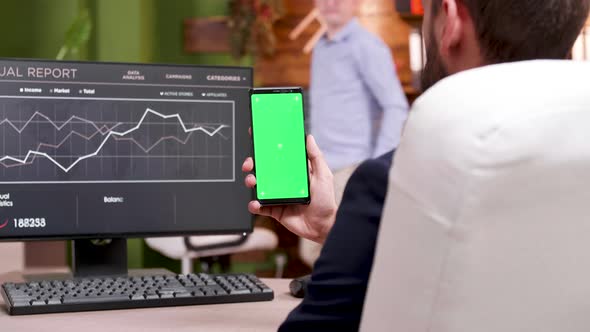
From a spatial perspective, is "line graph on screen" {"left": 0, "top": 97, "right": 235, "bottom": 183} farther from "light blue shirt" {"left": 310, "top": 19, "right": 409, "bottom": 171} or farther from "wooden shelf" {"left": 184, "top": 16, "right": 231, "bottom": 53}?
"wooden shelf" {"left": 184, "top": 16, "right": 231, "bottom": 53}

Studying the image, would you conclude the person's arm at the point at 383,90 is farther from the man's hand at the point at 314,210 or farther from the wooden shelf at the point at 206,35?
the man's hand at the point at 314,210

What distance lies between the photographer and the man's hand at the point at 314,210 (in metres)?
1.79

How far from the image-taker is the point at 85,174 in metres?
1.97

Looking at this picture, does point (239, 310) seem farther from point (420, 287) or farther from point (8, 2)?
point (8, 2)

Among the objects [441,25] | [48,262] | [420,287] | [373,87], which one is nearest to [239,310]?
[441,25]

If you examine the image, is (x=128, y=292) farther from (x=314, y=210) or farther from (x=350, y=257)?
(x=350, y=257)

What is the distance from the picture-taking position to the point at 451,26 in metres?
1.23

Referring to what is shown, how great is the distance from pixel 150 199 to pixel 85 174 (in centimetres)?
15

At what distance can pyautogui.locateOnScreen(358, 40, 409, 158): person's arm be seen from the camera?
4.69 m

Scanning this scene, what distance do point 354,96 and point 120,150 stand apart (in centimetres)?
298

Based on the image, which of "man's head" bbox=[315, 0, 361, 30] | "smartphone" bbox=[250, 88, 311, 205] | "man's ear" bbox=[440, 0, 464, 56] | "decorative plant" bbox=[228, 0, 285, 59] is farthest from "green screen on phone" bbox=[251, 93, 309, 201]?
"decorative plant" bbox=[228, 0, 285, 59]

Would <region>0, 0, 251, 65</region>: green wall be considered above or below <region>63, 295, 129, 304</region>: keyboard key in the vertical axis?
above

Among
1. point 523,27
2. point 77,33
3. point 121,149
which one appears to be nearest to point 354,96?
point 77,33

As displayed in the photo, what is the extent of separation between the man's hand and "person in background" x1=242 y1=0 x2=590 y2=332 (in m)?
0.47
